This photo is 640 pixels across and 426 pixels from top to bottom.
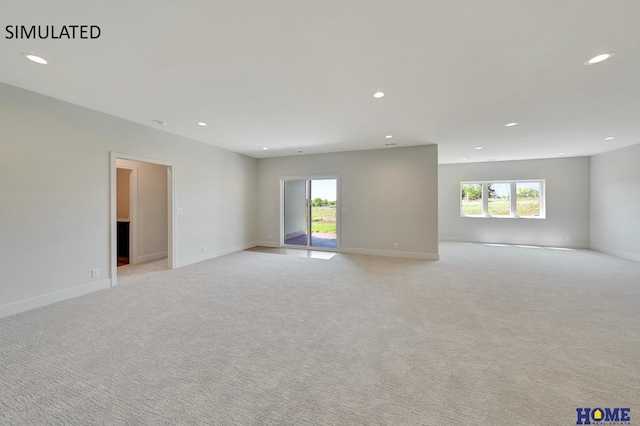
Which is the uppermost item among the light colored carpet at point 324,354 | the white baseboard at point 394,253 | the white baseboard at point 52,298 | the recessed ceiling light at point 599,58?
the recessed ceiling light at point 599,58

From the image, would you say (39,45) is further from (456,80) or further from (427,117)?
(427,117)

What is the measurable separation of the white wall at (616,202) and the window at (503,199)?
3.80 ft

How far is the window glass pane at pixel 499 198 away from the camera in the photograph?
25.5 ft

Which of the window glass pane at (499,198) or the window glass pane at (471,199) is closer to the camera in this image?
the window glass pane at (499,198)

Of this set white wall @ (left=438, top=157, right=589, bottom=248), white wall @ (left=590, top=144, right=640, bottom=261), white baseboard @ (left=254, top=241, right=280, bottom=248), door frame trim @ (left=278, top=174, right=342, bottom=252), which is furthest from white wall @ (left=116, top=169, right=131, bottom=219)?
white wall @ (left=590, top=144, right=640, bottom=261)

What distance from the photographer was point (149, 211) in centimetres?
553

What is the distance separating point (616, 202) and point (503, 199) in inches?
93.0

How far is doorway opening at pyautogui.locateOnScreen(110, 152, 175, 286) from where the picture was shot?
507 centimetres

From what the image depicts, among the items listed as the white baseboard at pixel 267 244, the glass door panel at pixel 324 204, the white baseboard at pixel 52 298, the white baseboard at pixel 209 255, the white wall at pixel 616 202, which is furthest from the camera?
the white baseboard at pixel 267 244

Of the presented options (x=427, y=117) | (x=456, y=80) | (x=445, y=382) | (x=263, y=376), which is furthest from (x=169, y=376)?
(x=427, y=117)

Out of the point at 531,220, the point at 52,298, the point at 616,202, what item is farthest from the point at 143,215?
the point at 616,202

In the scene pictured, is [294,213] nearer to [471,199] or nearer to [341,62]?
[341,62]

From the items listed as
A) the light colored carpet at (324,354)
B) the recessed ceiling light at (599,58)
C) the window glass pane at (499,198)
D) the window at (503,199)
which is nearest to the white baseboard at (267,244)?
the light colored carpet at (324,354)

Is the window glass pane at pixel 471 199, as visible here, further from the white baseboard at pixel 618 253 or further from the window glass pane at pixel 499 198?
the white baseboard at pixel 618 253
